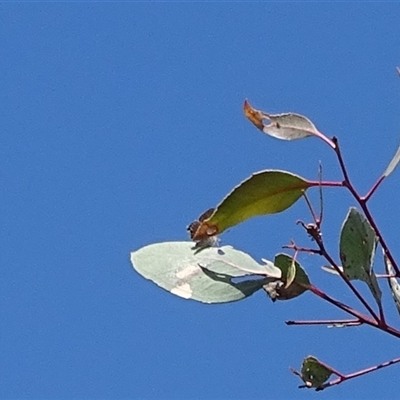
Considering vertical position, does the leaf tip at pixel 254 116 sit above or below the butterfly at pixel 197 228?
above

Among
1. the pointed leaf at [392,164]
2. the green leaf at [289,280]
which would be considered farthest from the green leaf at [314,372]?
the pointed leaf at [392,164]

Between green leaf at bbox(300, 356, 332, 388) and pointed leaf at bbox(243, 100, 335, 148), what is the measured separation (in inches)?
8.3

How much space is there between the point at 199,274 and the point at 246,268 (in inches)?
1.8

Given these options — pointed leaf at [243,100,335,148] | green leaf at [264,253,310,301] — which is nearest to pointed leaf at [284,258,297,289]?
green leaf at [264,253,310,301]

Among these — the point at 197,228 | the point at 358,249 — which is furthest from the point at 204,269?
the point at 358,249

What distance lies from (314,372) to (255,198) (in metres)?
0.18

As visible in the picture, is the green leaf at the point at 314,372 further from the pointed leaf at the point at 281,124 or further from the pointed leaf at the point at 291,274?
the pointed leaf at the point at 281,124

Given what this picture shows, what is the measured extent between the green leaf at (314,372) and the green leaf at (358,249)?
85 mm

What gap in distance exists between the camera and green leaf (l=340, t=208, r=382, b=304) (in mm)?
726

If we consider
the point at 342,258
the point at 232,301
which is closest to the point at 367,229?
the point at 342,258

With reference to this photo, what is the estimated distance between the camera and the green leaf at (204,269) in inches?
30.3

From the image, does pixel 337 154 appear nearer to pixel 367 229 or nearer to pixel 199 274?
pixel 367 229

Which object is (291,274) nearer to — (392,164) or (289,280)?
(289,280)

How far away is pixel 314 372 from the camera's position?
76cm
